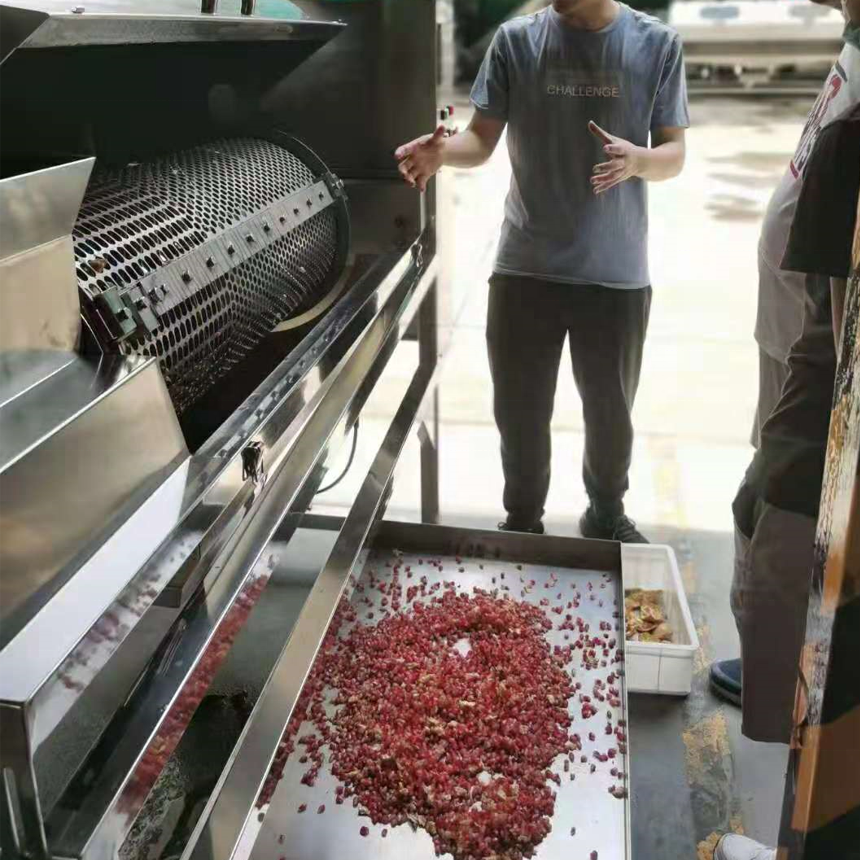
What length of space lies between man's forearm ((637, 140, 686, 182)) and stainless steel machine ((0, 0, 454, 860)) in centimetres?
44

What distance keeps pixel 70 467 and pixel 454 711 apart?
1040 mm

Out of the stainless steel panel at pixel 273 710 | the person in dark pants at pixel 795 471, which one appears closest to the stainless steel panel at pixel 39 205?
the stainless steel panel at pixel 273 710

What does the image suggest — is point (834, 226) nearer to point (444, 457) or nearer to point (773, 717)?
point (773, 717)

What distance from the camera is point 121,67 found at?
4.65 feet

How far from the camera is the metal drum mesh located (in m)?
Answer: 1.06

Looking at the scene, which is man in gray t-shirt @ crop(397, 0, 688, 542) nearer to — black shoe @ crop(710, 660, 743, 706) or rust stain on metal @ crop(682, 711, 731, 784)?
black shoe @ crop(710, 660, 743, 706)

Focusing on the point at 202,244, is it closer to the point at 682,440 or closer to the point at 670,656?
the point at 670,656

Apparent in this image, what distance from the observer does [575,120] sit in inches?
77.4

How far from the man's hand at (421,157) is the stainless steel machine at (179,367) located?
0.07 meters

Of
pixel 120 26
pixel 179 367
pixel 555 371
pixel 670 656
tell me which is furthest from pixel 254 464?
pixel 555 371

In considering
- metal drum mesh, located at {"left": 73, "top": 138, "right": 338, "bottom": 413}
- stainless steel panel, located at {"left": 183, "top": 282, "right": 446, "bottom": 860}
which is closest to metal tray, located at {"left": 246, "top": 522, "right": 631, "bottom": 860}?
stainless steel panel, located at {"left": 183, "top": 282, "right": 446, "bottom": 860}

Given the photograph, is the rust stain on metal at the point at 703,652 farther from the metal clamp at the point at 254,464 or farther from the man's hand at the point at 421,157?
the metal clamp at the point at 254,464

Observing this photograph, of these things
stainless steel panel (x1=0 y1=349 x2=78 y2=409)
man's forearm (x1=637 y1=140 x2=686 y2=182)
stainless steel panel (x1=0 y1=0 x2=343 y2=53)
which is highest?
stainless steel panel (x1=0 y1=0 x2=343 y2=53)

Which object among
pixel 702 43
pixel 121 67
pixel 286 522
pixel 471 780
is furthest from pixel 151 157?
pixel 702 43
